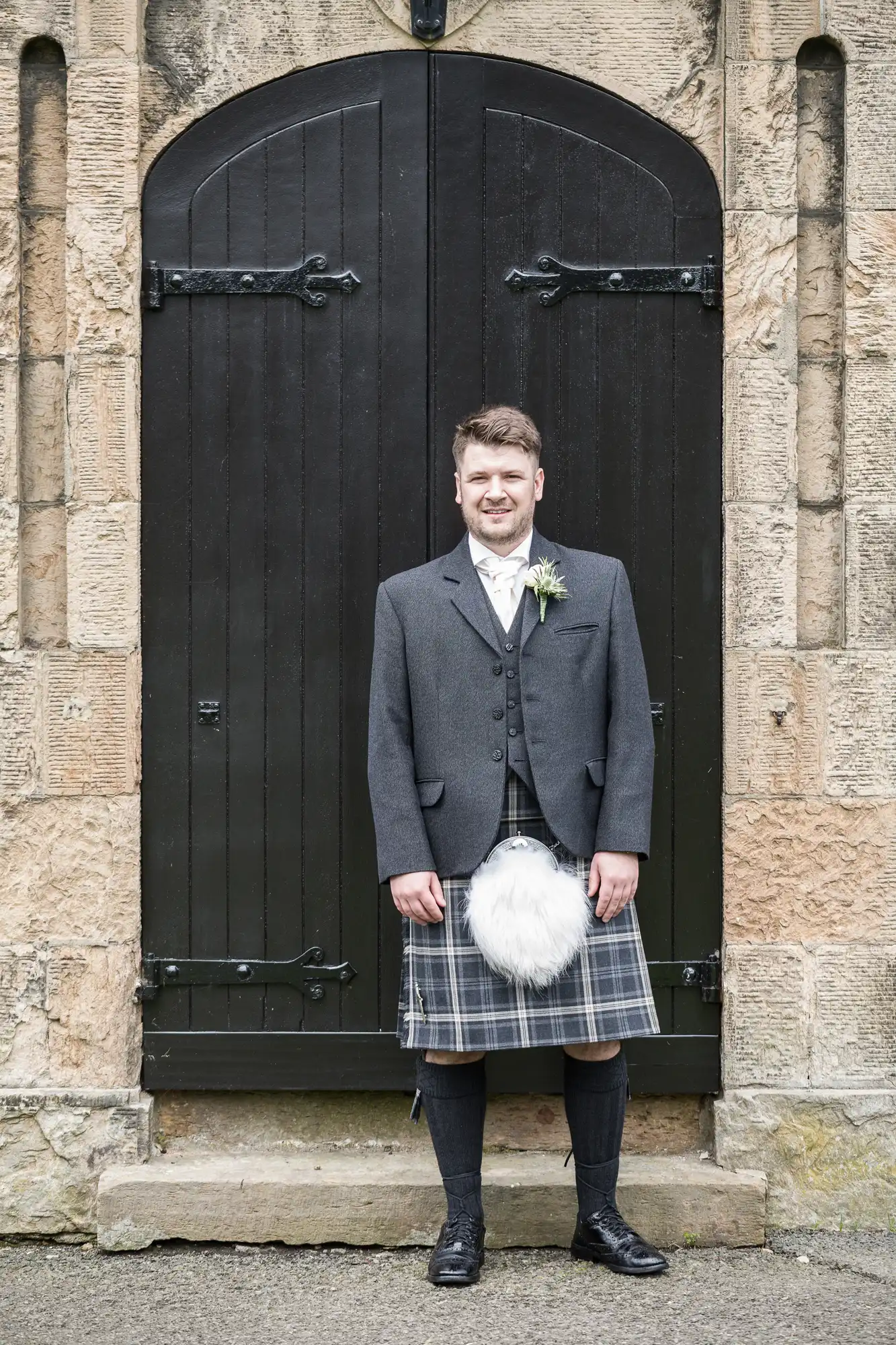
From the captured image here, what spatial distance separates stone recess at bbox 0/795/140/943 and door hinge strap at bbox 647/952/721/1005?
146 centimetres

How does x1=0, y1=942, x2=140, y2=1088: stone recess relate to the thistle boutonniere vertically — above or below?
below

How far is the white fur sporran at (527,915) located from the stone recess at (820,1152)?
0.90 metres

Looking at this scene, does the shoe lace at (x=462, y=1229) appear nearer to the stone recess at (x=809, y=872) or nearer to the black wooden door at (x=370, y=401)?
the black wooden door at (x=370, y=401)

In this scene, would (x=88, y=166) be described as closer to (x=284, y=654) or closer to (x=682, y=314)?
(x=284, y=654)

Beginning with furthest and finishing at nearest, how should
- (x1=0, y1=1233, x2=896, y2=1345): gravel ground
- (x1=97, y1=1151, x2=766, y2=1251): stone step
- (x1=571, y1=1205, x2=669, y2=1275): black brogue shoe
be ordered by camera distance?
1. (x1=97, y1=1151, x2=766, y2=1251): stone step
2. (x1=571, y1=1205, x2=669, y2=1275): black brogue shoe
3. (x1=0, y1=1233, x2=896, y2=1345): gravel ground

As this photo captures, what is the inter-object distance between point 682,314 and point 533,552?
2.96 feet

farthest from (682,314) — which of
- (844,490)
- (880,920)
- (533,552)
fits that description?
(880,920)

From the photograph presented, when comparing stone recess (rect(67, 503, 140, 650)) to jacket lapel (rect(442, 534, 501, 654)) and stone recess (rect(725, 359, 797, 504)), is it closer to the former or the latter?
jacket lapel (rect(442, 534, 501, 654))

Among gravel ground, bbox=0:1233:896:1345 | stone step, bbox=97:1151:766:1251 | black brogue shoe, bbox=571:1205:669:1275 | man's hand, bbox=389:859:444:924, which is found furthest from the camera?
stone step, bbox=97:1151:766:1251

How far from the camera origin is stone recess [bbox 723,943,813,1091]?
3.54m

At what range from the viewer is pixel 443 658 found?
3.15m

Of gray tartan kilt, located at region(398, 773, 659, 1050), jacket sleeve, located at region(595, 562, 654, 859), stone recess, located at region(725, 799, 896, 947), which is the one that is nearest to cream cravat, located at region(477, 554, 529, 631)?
jacket sleeve, located at region(595, 562, 654, 859)

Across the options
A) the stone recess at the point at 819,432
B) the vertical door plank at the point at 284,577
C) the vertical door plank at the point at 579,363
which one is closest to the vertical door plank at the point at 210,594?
A: the vertical door plank at the point at 284,577

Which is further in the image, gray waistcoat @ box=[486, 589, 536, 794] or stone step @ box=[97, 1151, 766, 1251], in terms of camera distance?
stone step @ box=[97, 1151, 766, 1251]
